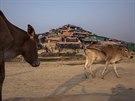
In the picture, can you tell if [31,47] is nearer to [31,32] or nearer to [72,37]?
[31,32]

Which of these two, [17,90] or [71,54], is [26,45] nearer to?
[17,90]

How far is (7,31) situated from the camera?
723cm

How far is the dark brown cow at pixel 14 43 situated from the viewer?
713cm

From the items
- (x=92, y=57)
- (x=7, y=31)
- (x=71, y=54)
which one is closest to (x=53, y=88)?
(x=92, y=57)

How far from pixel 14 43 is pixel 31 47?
1.85ft

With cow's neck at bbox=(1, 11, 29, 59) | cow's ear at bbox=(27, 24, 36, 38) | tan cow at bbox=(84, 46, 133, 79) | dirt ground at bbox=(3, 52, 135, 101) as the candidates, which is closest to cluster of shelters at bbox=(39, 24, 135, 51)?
tan cow at bbox=(84, 46, 133, 79)

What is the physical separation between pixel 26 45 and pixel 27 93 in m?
4.31

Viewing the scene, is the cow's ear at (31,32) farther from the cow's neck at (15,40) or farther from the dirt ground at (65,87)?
the dirt ground at (65,87)

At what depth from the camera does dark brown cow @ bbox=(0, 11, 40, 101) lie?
23.4 ft

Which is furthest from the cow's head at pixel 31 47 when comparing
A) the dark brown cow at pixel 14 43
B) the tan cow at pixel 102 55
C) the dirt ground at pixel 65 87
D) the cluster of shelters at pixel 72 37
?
the cluster of shelters at pixel 72 37

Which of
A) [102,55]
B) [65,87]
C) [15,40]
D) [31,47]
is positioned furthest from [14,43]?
[102,55]

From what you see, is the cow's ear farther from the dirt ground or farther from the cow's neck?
the dirt ground

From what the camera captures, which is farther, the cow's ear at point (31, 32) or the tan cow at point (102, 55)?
the tan cow at point (102, 55)

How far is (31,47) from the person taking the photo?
8.31 metres
